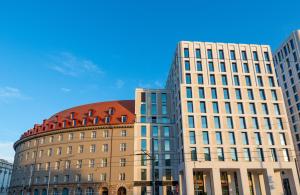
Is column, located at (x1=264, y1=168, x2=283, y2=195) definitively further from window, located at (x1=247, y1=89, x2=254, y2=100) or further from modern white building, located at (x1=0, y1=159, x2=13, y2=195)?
modern white building, located at (x1=0, y1=159, x2=13, y2=195)

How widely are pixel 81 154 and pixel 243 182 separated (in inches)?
1501

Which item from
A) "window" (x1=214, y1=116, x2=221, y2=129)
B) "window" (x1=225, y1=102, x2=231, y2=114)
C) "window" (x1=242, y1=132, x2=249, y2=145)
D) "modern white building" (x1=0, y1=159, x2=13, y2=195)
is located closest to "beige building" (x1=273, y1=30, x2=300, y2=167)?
"window" (x1=242, y1=132, x2=249, y2=145)

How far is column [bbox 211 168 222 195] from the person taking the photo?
49094 mm

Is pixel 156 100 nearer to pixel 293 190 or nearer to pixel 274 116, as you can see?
pixel 274 116

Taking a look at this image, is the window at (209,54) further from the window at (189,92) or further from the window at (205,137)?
the window at (205,137)

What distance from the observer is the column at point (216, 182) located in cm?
4909

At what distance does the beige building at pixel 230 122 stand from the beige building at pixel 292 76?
20386mm

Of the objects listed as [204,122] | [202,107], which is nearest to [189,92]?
[202,107]

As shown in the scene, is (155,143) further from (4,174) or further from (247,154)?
(4,174)

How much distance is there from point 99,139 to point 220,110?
3054 cm

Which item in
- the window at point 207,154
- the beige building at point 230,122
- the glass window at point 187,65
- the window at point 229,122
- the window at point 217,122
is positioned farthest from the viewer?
the glass window at point 187,65

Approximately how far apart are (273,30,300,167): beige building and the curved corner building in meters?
50.9

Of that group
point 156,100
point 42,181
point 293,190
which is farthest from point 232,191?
point 42,181

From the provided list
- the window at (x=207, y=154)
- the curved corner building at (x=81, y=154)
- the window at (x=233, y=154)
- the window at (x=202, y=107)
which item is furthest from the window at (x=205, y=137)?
the curved corner building at (x=81, y=154)
